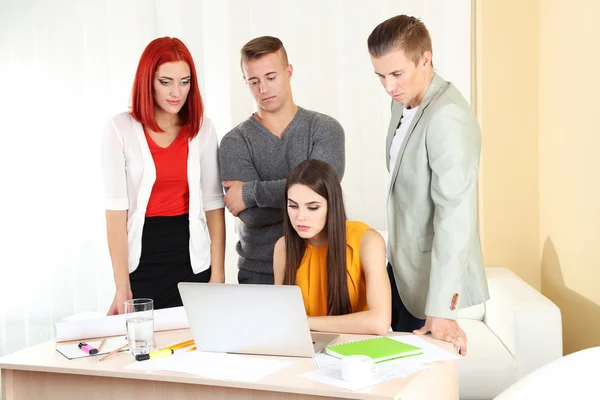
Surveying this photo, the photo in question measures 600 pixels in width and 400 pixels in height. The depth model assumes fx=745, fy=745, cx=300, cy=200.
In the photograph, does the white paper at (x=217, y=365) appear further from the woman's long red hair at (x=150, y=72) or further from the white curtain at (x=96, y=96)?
the white curtain at (x=96, y=96)

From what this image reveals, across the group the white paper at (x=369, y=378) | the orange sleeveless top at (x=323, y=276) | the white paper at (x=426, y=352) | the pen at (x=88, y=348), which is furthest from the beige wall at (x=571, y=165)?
the pen at (x=88, y=348)

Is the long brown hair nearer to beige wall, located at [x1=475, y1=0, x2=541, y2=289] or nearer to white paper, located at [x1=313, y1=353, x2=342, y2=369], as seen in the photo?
white paper, located at [x1=313, y1=353, x2=342, y2=369]

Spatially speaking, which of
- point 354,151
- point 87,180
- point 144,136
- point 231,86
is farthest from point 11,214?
point 144,136

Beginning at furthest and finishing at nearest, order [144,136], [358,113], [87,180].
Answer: [87,180], [358,113], [144,136]

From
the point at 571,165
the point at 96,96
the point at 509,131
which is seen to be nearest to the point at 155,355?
the point at 571,165

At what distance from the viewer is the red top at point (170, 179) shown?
2.56m

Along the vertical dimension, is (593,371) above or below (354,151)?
below

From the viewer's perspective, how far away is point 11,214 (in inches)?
186

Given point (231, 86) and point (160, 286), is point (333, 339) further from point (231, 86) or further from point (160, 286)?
point (231, 86)

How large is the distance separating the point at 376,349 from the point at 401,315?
53cm

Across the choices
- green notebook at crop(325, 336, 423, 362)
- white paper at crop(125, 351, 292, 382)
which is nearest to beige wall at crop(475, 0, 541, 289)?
green notebook at crop(325, 336, 423, 362)

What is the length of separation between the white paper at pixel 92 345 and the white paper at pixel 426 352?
775 millimetres

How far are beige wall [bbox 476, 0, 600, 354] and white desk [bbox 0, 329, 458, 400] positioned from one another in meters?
1.60

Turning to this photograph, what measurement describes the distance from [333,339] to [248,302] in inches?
11.6
